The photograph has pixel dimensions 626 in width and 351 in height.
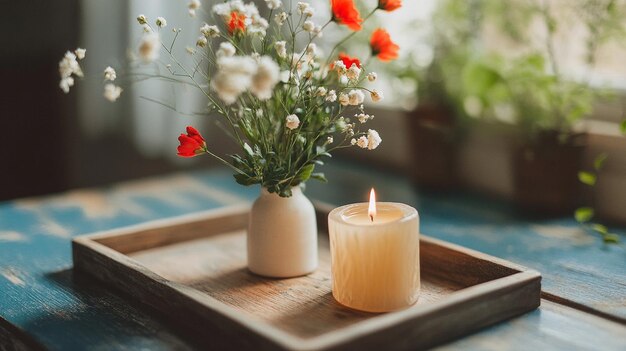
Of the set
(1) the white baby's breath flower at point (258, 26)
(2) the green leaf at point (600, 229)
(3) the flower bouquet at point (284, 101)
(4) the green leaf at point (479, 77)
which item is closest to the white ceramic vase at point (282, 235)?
(3) the flower bouquet at point (284, 101)

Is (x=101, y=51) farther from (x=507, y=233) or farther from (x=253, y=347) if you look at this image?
(x=253, y=347)

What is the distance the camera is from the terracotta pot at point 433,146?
1.66 metres

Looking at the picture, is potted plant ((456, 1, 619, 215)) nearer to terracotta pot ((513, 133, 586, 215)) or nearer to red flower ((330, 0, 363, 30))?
terracotta pot ((513, 133, 586, 215))

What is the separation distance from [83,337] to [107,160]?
115cm

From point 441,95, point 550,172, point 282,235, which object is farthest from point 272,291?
point 441,95

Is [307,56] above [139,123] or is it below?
above

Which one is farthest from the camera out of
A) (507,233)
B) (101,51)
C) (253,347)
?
(101,51)

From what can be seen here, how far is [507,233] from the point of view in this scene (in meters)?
1.36

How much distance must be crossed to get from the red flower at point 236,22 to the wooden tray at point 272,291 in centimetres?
34

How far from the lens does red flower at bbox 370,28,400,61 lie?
3.19 feet

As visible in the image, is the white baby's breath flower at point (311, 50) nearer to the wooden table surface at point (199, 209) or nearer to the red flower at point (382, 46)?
the red flower at point (382, 46)

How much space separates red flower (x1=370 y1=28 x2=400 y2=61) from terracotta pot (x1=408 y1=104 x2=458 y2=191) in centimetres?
69

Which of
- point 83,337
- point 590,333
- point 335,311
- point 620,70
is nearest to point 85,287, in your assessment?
point 83,337

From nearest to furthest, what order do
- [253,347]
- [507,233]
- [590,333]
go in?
1. [253,347]
2. [590,333]
3. [507,233]
